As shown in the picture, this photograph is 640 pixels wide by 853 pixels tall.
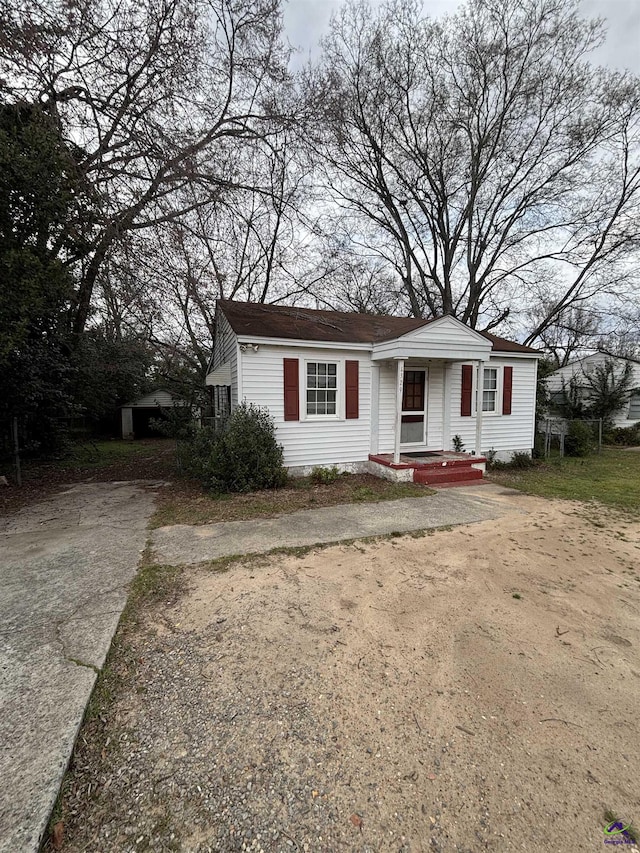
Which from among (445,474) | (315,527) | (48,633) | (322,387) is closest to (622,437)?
(445,474)

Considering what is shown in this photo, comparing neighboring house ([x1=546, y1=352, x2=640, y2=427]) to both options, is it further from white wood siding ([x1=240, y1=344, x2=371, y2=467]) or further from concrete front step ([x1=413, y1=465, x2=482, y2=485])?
white wood siding ([x1=240, y1=344, x2=371, y2=467])

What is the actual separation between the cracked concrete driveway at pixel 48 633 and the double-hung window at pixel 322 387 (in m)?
4.26

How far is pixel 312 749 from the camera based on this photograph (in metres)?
1.87

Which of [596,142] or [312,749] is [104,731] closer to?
[312,749]

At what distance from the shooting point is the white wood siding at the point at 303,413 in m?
8.00

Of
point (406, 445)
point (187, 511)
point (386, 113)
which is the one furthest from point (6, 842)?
point (386, 113)

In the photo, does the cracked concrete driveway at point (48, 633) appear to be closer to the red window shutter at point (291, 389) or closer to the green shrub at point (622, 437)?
the red window shutter at point (291, 389)

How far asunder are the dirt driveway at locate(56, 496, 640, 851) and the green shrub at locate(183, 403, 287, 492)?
3694 millimetres

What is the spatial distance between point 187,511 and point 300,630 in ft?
12.4

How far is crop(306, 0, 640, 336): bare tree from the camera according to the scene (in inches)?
513

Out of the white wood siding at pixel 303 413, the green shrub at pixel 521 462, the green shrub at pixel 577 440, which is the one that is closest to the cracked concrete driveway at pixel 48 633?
the white wood siding at pixel 303 413

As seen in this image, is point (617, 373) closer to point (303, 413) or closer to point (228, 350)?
point (303, 413)

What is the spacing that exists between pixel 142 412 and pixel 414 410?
633 inches

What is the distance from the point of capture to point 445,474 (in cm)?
844
